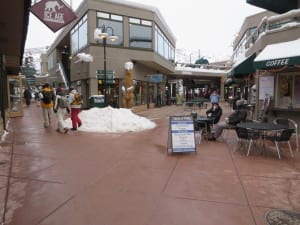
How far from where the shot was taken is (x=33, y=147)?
24.0 ft

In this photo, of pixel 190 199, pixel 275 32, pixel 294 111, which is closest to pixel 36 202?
pixel 190 199

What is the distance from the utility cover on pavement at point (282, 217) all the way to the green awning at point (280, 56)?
18.2 feet

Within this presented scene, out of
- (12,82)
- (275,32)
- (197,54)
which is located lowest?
(12,82)

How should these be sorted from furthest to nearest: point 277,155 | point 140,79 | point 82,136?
point 140,79 < point 82,136 < point 277,155

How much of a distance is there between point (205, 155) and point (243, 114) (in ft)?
8.58

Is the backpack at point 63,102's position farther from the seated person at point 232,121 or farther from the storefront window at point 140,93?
the storefront window at point 140,93

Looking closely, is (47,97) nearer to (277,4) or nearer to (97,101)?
(97,101)

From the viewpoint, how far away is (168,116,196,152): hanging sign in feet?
21.6

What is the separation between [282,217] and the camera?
3385 millimetres

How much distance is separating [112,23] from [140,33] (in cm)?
256

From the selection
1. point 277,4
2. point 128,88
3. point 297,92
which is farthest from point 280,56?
point 128,88

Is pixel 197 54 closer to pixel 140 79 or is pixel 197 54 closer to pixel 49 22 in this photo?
pixel 140 79

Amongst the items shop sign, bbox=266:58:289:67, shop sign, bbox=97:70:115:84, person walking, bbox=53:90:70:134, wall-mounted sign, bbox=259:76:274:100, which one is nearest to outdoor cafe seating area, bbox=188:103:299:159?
shop sign, bbox=266:58:289:67

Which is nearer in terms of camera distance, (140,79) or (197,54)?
(140,79)
